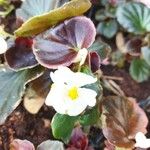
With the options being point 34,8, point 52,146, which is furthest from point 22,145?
point 34,8

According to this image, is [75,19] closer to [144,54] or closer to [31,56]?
[31,56]

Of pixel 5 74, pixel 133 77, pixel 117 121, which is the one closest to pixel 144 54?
pixel 133 77

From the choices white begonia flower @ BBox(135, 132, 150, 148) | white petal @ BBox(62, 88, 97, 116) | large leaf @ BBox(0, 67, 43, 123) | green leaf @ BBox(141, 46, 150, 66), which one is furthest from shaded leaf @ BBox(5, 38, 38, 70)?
green leaf @ BBox(141, 46, 150, 66)

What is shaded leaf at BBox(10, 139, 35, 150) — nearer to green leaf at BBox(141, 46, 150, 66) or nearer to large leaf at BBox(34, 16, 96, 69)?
large leaf at BBox(34, 16, 96, 69)

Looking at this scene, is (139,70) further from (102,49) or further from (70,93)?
(70,93)

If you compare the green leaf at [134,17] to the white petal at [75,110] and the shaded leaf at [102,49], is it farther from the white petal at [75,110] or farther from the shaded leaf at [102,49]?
the white petal at [75,110]
